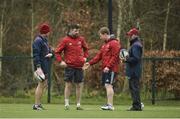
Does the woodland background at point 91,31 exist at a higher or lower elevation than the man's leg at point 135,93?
higher

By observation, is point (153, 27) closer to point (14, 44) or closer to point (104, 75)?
point (14, 44)

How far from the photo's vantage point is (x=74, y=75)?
17.2 metres

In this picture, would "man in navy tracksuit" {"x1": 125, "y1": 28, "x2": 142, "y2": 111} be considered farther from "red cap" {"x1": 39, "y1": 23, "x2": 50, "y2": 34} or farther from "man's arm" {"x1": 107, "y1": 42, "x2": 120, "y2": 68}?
"red cap" {"x1": 39, "y1": 23, "x2": 50, "y2": 34}

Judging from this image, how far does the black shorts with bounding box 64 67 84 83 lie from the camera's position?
1708 cm

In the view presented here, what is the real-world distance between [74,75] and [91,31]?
76.2 feet

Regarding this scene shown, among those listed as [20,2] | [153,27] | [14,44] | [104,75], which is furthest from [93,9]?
[104,75]

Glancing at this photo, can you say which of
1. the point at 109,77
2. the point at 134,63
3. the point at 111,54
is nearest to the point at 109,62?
the point at 111,54

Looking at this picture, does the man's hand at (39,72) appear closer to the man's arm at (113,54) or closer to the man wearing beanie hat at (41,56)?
the man wearing beanie hat at (41,56)

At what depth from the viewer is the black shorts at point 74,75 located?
17084 mm

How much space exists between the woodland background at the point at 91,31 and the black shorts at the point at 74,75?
15.2 feet

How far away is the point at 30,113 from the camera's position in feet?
50.8

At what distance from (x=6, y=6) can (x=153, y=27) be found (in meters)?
11.3

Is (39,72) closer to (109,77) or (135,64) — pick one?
(109,77)

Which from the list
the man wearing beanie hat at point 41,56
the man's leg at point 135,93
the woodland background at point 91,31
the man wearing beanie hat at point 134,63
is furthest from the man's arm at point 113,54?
the woodland background at point 91,31
